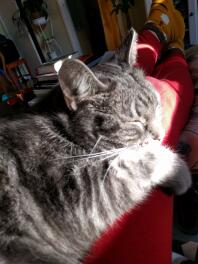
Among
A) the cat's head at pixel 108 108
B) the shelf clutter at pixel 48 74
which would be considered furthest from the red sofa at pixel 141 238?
the shelf clutter at pixel 48 74

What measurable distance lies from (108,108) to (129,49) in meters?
0.23

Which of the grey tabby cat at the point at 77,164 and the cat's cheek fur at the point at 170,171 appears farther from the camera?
the cat's cheek fur at the point at 170,171

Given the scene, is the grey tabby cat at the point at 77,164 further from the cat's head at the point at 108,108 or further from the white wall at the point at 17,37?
the white wall at the point at 17,37

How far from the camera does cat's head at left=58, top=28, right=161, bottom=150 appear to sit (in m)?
0.60

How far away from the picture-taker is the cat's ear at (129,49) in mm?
711

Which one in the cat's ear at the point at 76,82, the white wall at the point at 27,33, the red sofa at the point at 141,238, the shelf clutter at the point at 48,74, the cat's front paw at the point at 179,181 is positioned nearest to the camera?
the cat's ear at the point at 76,82

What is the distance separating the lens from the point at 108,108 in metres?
0.63

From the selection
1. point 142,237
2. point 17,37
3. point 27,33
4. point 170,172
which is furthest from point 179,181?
point 17,37

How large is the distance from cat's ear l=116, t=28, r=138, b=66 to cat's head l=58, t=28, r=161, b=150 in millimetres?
71

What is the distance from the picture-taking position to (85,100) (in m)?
0.61

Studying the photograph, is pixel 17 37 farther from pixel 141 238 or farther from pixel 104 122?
pixel 141 238

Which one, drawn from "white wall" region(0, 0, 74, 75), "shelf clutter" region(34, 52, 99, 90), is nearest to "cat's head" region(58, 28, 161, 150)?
"shelf clutter" region(34, 52, 99, 90)

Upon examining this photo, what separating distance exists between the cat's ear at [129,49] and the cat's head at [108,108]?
0.07 m

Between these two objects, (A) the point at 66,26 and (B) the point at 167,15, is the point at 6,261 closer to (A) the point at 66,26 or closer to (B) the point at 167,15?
(B) the point at 167,15
